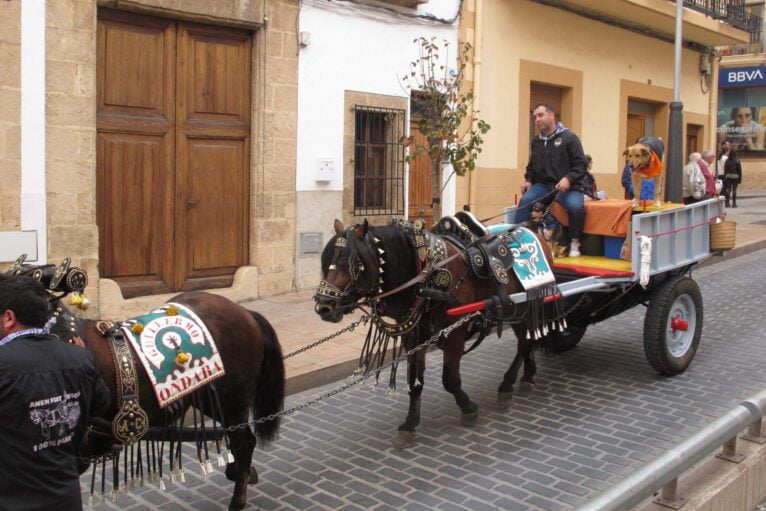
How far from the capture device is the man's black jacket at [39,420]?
8.41ft

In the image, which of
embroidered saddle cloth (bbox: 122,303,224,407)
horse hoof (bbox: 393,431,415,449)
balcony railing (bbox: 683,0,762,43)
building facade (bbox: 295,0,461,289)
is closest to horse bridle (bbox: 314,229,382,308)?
embroidered saddle cloth (bbox: 122,303,224,407)

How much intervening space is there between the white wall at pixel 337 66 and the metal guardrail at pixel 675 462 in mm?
6817

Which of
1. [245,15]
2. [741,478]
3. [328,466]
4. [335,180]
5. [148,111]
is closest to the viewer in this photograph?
[741,478]

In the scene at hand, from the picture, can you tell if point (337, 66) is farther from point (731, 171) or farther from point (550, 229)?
point (731, 171)

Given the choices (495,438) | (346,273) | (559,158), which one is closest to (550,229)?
(559,158)

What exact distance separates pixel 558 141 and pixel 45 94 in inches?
194

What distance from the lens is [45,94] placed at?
7473 mm

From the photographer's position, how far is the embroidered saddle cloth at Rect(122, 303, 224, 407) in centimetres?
349

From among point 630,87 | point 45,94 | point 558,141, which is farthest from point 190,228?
point 630,87

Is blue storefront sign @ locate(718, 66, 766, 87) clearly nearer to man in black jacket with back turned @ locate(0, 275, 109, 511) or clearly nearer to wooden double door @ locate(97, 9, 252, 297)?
wooden double door @ locate(97, 9, 252, 297)

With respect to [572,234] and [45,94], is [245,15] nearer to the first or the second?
[45,94]

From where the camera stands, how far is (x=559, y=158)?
6.81 m

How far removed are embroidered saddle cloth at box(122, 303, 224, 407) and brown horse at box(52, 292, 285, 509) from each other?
6cm

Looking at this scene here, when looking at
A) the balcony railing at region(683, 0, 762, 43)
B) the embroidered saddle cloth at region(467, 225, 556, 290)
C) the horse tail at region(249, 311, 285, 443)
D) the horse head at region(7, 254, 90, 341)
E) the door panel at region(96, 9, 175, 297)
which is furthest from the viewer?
the balcony railing at region(683, 0, 762, 43)
